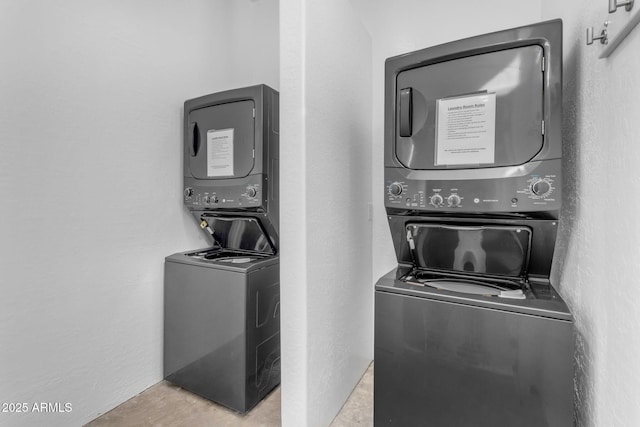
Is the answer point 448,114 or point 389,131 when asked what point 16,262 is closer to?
point 389,131

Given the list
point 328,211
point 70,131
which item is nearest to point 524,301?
point 328,211

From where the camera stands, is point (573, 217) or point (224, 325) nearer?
point (573, 217)

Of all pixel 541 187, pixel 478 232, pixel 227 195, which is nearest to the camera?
pixel 541 187

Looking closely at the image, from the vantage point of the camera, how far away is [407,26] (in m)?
2.15

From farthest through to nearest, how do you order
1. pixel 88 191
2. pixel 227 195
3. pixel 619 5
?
pixel 227 195
pixel 88 191
pixel 619 5

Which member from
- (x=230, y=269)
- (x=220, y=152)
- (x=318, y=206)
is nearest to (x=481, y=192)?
(x=318, y=206)

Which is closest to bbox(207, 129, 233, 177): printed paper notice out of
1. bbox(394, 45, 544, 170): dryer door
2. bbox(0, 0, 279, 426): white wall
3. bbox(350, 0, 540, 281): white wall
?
bbox(0, 0, 279, 426): white wall

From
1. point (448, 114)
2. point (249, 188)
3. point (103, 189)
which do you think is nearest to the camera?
point (448, 114)

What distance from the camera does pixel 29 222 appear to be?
1481 millimetres

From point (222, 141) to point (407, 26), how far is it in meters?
1.48

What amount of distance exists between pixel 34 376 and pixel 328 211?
1622 millimetres

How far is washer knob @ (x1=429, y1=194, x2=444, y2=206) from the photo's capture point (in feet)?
4.33

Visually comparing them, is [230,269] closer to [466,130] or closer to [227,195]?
[227,195]

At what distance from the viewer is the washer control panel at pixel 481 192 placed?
3.79ft
